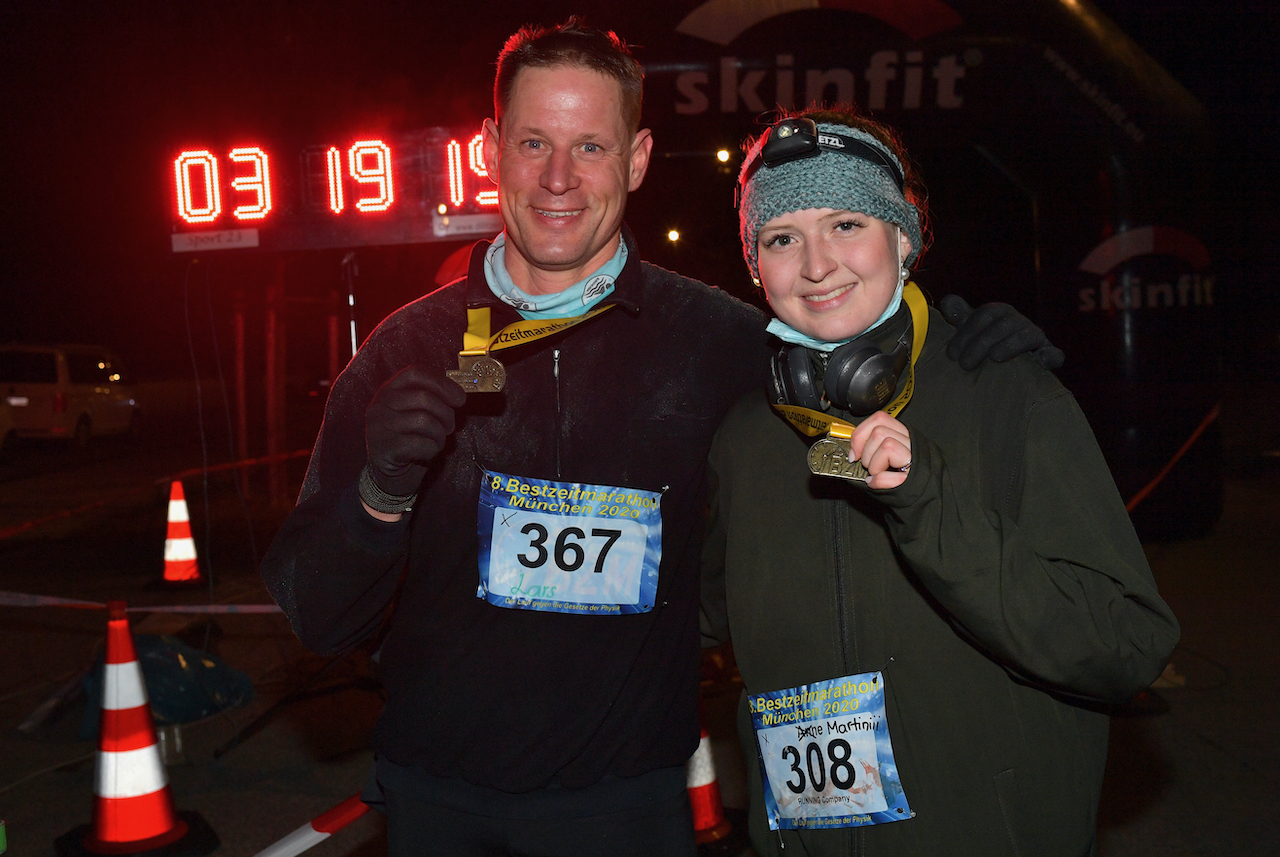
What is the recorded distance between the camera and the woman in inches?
58.6

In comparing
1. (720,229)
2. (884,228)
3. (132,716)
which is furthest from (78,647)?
(720,229)

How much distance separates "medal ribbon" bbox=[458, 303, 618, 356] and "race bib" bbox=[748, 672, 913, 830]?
2.77ft

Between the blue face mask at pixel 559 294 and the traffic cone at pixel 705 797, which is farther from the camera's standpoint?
the traffic cone at pixel 705 797

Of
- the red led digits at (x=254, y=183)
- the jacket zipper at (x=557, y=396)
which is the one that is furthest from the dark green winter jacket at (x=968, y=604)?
the red led digits at (x=254, y=183)

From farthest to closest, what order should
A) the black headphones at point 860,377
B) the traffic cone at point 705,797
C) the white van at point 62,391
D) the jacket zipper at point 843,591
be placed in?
the white van at point 62,391
the traffic cone at point 705,797
the jacket zipper at point 843,591
the black headphones at point 860,377

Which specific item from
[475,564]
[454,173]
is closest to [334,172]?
[454,173]

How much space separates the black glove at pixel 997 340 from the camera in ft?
5.59

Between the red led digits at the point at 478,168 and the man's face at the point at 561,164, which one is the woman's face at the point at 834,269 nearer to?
the man's face at the point at 561,164

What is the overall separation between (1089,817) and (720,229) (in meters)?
26.1

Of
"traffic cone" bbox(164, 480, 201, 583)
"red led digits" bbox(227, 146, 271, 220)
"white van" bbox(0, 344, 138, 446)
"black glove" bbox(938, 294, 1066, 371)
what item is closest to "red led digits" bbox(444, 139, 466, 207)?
"red led digits" bbox(227, 146, 271, 220)

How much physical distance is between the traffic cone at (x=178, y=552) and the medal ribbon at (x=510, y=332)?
6.49m

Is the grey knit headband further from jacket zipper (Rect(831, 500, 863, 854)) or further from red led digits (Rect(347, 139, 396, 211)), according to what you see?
red led digits (Rect(347, 139, 396, 211))

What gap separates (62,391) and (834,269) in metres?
18.4

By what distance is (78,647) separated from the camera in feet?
20.7
